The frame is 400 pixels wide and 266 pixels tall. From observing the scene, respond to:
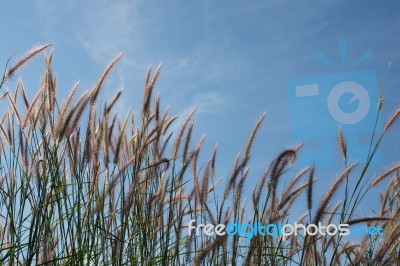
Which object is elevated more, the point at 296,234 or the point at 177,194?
the point at 177,194

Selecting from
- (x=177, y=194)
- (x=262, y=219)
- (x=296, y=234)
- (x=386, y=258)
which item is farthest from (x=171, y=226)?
(x=386, y=258)

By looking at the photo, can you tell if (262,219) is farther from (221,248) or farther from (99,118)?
(99,118)

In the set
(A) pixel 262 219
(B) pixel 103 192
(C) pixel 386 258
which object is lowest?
(C) pixel 386 258

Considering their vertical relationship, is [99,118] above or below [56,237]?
above

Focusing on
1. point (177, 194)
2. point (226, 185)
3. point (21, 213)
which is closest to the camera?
point (21, 213)

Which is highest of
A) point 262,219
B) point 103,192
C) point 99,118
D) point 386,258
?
point 99,118

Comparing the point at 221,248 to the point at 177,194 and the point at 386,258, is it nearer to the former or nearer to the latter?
the point at 177,194

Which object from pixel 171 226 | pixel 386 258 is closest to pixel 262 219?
pixel 171 226

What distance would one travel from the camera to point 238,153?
3.00 meters

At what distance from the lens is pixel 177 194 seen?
10.3 feet

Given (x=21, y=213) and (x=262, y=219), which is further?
(x=262, y=219)

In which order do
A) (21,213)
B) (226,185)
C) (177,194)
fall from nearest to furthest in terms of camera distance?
(21,213), (226,185), (177,194)

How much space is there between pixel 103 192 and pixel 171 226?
37 centimetres

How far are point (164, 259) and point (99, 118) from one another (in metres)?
0.70
